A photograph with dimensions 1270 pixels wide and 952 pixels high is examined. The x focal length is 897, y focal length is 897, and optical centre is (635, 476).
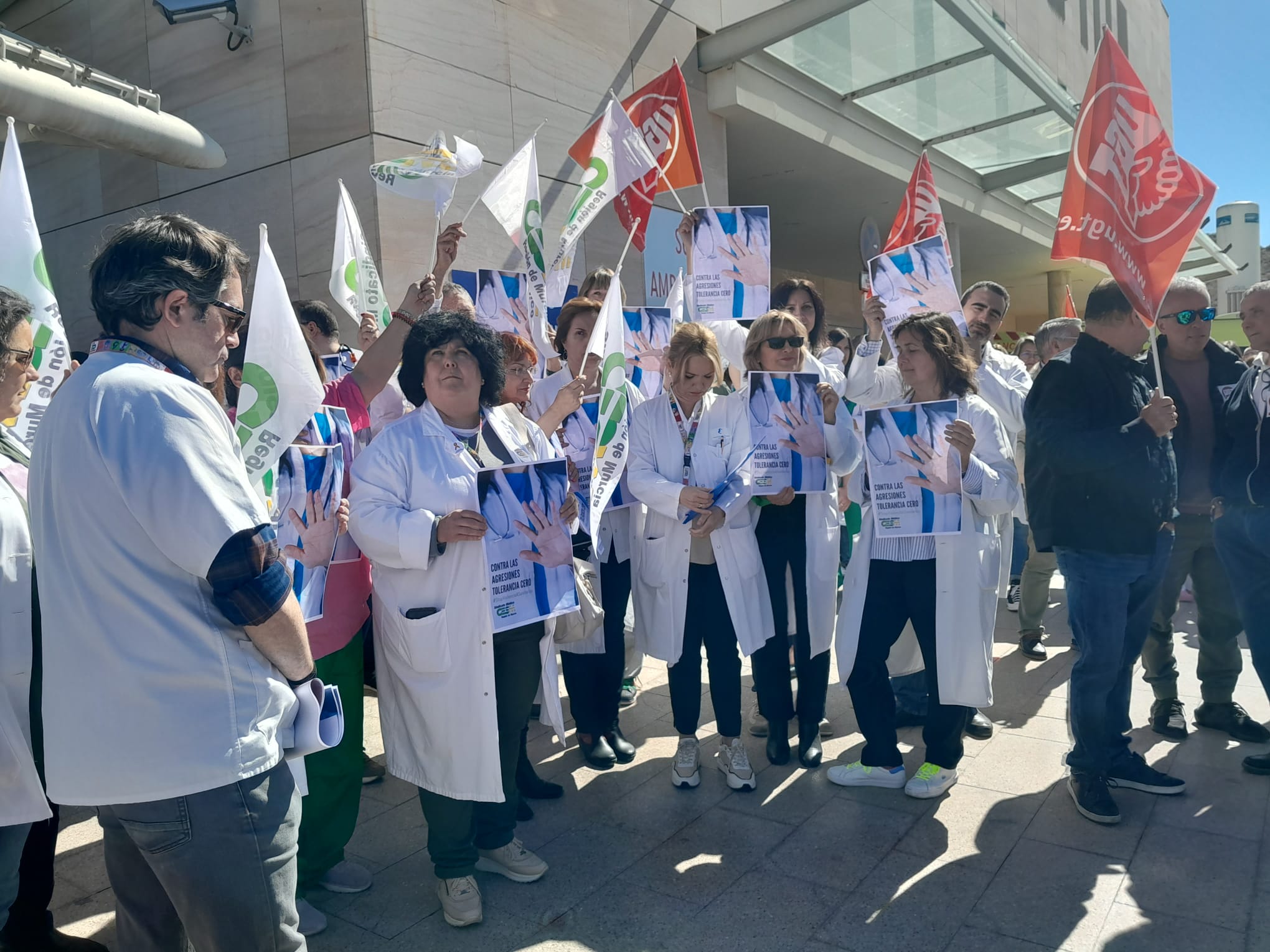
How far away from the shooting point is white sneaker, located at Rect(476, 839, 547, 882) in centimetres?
324

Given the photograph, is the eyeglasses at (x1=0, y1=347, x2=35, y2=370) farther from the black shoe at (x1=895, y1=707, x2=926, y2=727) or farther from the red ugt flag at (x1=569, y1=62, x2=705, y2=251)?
the black shoe at (x1=895, y1=707, x2=926, y2=727)

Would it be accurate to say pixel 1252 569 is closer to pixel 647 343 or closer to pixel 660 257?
pixel 647 343

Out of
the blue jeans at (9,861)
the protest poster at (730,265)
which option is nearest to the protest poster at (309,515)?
the blue jeans at (9,861)

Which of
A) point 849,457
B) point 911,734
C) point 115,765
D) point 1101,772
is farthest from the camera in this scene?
point 911,734

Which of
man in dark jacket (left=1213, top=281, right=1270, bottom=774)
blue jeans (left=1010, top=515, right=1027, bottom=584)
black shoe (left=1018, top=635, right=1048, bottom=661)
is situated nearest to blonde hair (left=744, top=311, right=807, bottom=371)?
man in dark jacket (left=1213, top=281, right=1270, bottom=774)

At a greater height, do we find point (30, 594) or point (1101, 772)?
point (30, 594)

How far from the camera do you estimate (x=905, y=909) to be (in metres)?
2.96

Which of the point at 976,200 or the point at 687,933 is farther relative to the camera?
the point at 976,200

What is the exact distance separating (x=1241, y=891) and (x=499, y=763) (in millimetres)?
2499

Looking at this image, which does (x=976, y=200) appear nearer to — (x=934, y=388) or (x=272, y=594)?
(x=934, y=388)

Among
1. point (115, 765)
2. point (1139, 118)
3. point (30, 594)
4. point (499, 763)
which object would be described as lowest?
point (499, 763)

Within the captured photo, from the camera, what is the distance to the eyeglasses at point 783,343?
13.5 ft

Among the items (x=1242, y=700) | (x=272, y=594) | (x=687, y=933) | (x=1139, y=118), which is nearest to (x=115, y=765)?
(x=272, y=594)

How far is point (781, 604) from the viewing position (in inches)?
166
